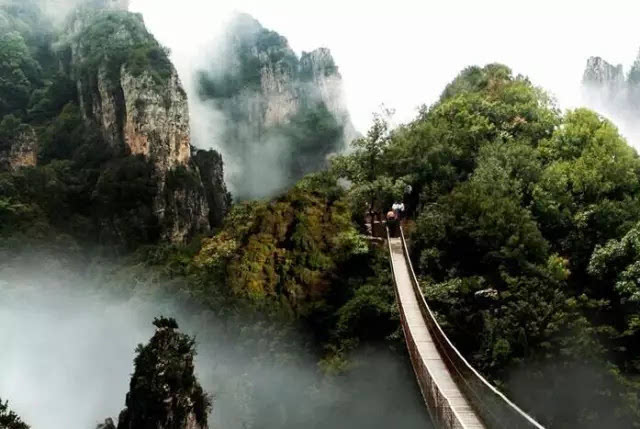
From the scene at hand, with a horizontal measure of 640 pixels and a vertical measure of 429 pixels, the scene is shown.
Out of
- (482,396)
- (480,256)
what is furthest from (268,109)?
(482,396)

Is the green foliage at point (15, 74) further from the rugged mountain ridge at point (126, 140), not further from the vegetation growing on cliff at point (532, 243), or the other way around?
the vegetation growing on cliff at point (532, 243)

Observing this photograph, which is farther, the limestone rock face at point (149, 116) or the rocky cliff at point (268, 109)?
the rocky cliff at point (268, 109)

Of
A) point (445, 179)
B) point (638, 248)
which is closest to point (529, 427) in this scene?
point (638, 248)

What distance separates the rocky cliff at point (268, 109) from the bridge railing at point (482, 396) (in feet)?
360

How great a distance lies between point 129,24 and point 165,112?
67.8ft

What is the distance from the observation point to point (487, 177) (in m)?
26.8

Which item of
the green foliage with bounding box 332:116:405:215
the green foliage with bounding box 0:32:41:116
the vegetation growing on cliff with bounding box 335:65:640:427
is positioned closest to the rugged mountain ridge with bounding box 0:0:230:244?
the green foliage with bounding box 0:32:41:116

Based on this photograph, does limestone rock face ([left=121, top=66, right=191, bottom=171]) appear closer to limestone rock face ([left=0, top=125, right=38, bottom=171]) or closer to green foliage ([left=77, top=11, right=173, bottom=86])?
green foliage ([left=77, top=11, right=173, bottom=86])

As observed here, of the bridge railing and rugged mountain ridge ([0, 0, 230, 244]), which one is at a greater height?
Answer: rugged mountain ridge ([0, 0, 230, 244])

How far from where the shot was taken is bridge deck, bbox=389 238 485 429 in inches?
441

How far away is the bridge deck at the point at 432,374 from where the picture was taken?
11195 millimetres

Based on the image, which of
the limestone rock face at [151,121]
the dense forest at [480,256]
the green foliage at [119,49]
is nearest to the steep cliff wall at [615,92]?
the dense forest at [480,256]

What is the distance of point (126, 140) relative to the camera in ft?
252

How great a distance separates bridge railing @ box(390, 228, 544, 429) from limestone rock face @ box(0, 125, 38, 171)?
74986mm
